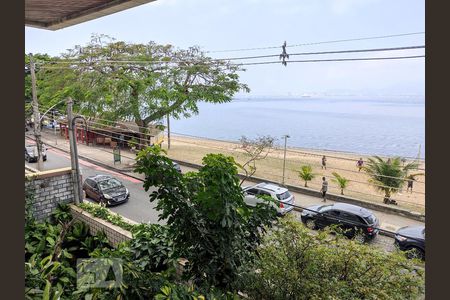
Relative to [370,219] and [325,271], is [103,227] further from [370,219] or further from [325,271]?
[370,219]

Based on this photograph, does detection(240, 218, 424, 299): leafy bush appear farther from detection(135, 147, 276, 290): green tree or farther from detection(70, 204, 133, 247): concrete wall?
detection(70, 204, 133, 247): concrete wall

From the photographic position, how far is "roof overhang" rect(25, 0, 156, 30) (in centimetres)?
208

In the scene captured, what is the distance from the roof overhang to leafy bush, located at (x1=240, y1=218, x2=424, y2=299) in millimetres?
2165

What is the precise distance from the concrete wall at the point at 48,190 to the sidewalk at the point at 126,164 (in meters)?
1.20

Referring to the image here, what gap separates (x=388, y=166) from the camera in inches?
348

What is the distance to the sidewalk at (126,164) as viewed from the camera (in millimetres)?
7219

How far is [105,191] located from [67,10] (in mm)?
6559

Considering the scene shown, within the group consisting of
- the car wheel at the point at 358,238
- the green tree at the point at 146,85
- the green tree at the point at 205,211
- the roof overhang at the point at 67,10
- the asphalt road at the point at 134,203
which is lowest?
the asphalt road at the point at 134,203

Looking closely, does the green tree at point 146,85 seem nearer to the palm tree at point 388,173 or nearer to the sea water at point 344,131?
the sea water at point 344,131

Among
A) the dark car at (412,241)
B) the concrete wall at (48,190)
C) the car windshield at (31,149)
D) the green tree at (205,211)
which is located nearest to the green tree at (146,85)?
the car windshield at (31,149)

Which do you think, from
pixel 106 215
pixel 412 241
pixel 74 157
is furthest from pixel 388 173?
pixel 74 157

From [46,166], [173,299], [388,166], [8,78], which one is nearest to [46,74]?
[46,166]

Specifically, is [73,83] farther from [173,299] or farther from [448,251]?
[448,251]

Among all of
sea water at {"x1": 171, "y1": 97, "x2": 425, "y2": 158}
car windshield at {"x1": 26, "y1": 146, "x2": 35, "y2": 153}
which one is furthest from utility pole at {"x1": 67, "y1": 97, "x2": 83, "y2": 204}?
sea water at {"x1": 171, "y1": 97, "x2": 425, "y2": 158}
